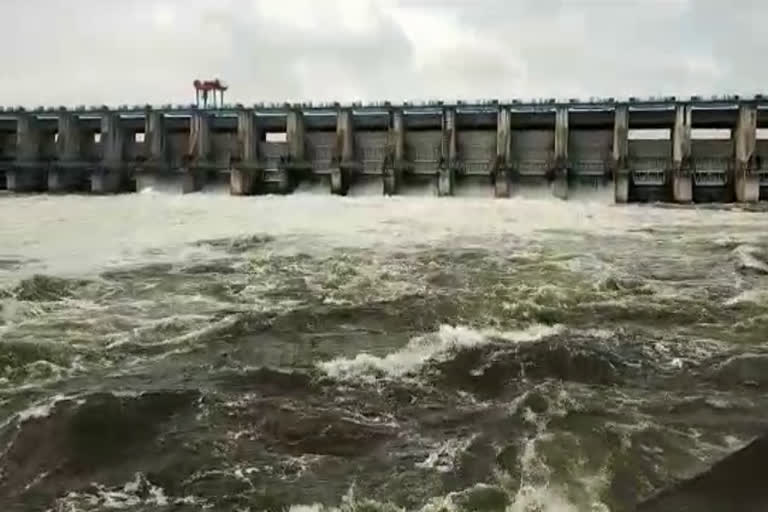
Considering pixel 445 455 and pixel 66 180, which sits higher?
pixel 66 180

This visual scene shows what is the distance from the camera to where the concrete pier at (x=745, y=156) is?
29.7 metres

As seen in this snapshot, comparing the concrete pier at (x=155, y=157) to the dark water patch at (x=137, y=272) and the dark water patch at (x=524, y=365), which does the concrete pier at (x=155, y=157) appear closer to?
the dark water patch at (x=137, y=272)

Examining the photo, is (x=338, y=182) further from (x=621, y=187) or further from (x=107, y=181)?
(x=107, y=181)

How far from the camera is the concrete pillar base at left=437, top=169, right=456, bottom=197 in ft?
108

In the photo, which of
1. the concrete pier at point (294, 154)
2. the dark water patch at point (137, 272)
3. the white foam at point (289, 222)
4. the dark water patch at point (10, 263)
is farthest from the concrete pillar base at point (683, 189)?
the dark water patch at point (10, 263)

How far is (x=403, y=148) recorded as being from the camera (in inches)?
1377

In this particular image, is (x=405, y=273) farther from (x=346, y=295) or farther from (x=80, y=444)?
(x=80, y=444)

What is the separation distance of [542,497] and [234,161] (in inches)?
1267

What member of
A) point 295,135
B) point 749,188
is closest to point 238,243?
point 295,135

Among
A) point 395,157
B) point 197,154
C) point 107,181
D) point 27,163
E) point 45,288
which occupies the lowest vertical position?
point 45,288

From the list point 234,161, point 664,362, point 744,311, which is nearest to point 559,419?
point 664,362

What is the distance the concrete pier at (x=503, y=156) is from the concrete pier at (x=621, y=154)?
169 inches

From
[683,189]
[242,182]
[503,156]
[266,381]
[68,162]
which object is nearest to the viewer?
[266,381]

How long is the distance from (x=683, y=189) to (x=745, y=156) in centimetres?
290
